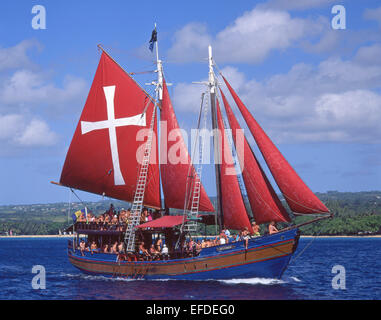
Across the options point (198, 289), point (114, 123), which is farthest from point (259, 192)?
point (114, 123)

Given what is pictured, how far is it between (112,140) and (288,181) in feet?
60.8

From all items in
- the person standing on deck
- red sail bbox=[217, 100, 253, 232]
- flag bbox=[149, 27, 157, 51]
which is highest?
flag bbox=[149, 27, 157, 51]

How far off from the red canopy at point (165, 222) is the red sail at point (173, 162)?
1467 millimetres

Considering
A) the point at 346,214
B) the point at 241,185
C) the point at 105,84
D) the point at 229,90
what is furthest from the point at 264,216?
the point at 346,214

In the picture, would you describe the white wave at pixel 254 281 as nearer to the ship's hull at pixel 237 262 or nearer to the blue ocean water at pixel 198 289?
the blue ocean water at pixel 198 289

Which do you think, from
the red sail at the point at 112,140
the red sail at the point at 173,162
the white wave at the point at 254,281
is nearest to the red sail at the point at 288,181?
the white wave at the point at 254,281

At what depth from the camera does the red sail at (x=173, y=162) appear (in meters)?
45.5

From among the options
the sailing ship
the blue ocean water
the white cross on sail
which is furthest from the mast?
the white cross on sail

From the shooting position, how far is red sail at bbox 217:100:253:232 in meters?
41.4

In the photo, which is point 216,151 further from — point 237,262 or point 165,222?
point 237,262

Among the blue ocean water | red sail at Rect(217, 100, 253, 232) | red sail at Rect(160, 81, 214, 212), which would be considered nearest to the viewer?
the blue ocean water

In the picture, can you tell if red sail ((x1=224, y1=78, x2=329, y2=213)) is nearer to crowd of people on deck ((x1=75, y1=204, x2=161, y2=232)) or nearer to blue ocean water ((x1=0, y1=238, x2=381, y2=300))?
blue ocean water ((x1=0, y1=238, x2=381, y2=300))

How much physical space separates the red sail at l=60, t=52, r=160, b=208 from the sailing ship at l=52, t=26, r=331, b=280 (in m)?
0.09
